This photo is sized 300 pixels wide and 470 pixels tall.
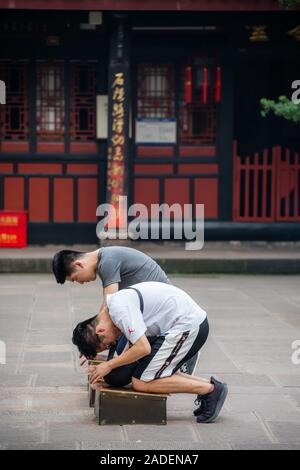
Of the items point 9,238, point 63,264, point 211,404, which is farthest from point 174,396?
point 9,238

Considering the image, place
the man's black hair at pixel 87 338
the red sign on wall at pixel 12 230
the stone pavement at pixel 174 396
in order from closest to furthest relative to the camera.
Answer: the stone pavement at pixel 174 396 → the man's black hair at pixel 87 338 → the red sign on wall at pixel 12 230

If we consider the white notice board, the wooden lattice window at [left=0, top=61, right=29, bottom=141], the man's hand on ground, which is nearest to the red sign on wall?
the wooden lattice window at [left=0, top=61, right=29, bottom=141]

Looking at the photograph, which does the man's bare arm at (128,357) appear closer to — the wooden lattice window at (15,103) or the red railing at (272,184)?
the red railing at (272,184)

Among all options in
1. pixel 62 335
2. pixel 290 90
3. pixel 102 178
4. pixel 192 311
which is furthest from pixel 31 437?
pixel 290 90

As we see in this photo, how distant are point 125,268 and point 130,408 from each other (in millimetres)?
1193

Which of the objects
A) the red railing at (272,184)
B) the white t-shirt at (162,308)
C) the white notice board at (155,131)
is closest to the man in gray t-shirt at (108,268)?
the white t-shirt at (162,308)

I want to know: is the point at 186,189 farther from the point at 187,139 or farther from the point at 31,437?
the point at 31,437

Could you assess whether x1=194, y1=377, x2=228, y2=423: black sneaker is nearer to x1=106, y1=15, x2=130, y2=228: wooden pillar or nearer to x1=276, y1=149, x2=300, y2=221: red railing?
x1=106, y1=15, x2=130, y2=228: wooden pillar

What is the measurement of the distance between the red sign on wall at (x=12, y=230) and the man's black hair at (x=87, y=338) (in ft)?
30.5

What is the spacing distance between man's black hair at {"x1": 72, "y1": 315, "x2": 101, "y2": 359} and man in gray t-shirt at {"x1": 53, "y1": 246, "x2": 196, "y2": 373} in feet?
0.74

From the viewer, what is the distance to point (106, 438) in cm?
711

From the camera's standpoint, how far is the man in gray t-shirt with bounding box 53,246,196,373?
7.78 m

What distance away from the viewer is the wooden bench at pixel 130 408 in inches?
295
